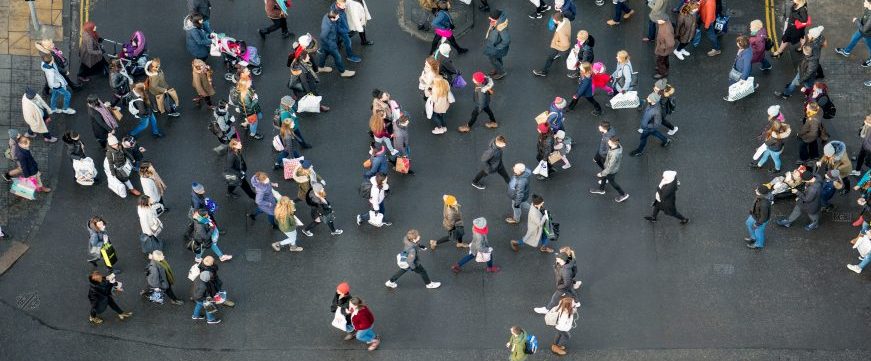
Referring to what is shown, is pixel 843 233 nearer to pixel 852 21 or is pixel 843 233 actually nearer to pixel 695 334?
pixel 695 334

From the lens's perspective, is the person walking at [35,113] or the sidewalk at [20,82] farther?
the person walking at [35,113]

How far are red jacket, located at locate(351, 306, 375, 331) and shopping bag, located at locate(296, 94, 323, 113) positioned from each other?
20.4 ft

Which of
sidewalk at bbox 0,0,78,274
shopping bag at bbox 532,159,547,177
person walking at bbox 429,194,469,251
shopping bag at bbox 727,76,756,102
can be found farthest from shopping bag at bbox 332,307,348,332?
shopping bag at bbox 727,76,756,102

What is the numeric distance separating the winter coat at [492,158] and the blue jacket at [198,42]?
6.99 metres

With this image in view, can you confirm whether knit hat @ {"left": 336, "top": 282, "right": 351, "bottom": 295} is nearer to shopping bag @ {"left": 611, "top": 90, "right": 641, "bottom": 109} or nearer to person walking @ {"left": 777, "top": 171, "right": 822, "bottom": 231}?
shopping bag @ {"left": 611, "top": 90, "right": 641, "bottom": 109}

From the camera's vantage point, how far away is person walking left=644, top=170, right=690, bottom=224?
23.3 meters

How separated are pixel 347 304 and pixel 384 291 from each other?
1.91 meters

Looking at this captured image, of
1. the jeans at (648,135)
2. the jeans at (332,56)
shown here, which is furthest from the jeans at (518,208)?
the jeans at (332,56)

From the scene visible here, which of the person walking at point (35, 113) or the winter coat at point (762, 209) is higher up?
the winter coat at point (762, 209)

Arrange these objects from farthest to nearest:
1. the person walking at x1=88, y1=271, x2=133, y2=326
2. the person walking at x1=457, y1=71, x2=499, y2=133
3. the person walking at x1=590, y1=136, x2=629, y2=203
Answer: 1. the person walking at x1=457, y1=71, x2=499, y2=133
2. the person walking at x1=590, y1=136, x2=629, y2=203
3. the person walking at x1=88, y1=271, x2=133, y2=326

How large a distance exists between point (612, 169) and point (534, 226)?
213 centimetres

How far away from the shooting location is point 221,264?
78.3 ft

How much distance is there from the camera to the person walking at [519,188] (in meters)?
23.2

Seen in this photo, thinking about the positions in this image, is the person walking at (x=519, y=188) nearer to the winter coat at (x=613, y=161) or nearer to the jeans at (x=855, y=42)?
the winter coat at (x=613, y=161)
